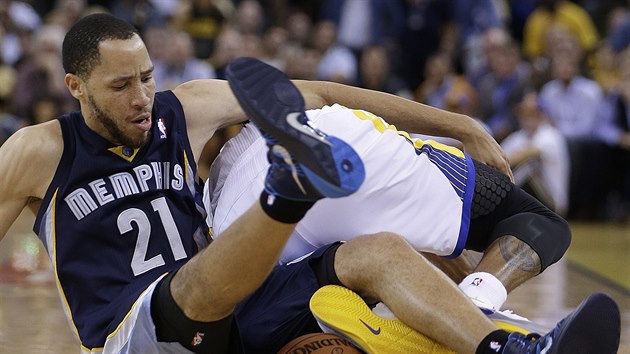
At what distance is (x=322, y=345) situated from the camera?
3.60 m

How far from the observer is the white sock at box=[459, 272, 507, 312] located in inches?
149

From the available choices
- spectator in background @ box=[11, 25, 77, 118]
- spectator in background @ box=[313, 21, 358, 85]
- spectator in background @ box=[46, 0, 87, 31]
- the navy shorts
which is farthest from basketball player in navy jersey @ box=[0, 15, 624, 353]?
spectator in background @ box=[46, 0, 87, 31]

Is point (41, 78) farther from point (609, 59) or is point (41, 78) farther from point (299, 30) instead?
point (609, 59)

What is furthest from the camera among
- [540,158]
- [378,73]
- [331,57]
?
A: [331,57]

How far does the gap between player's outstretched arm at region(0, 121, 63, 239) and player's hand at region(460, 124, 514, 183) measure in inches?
65.3

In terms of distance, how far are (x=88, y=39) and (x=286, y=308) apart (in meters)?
1.19

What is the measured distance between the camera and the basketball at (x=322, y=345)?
11.7ft

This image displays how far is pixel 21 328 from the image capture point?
5.25m

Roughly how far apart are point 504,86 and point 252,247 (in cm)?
882

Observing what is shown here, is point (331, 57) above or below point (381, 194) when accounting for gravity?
below

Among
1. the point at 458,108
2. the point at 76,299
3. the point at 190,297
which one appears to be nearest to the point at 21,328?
the point at 76,299

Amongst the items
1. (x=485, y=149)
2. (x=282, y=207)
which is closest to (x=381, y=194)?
(x=485, y=149)

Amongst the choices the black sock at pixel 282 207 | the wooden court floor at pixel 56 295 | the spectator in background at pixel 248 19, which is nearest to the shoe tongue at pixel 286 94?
the black sock at pixel 282 207

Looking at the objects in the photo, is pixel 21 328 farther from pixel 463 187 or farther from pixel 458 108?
pixel 458 108
